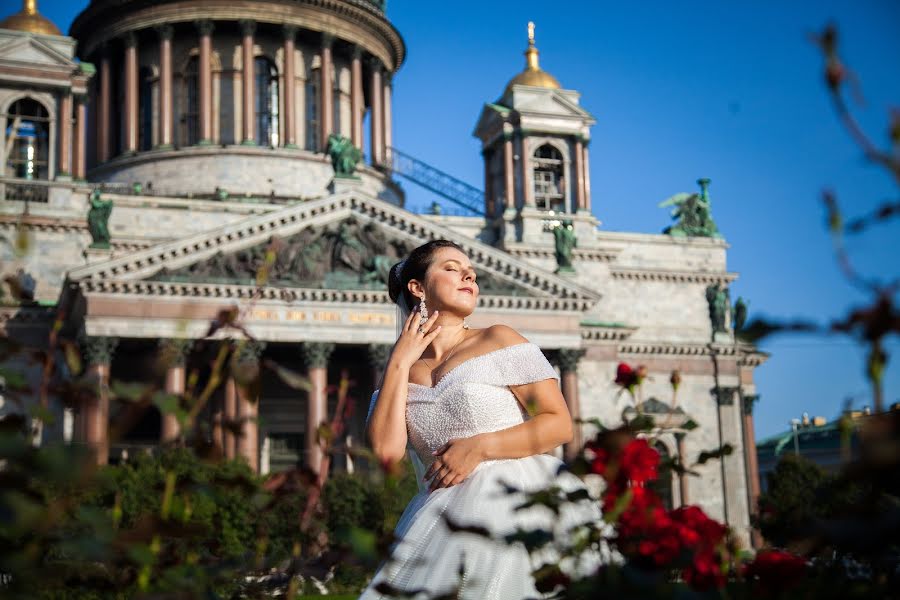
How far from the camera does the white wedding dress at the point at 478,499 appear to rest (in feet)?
16.6

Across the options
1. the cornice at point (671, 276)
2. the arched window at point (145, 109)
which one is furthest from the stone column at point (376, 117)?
the cornice at point (671, 276)

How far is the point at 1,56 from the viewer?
135 feet

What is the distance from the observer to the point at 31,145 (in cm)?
4288

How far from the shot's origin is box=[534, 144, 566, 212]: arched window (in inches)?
1832

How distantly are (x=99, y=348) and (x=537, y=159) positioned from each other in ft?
60.5

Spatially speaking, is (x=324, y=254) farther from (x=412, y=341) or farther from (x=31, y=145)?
(x=412, y=341)

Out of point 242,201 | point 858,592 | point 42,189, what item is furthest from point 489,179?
point 858,592

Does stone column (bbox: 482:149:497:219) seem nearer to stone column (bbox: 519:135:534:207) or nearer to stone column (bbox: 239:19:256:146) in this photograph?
stone column (bbox: 519:135:534:207)

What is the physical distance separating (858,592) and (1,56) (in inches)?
1667

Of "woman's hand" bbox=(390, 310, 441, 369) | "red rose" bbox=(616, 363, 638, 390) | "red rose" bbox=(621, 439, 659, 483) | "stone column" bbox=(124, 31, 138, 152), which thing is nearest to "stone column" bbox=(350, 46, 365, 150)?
"stone column" bbox=(124, 31, 138, 152)

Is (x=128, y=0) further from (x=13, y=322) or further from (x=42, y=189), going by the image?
(x=13, y=322)

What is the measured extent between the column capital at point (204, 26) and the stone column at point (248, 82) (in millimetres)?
1292

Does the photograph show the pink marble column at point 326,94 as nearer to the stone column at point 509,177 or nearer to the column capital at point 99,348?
the stone column at point 509,177

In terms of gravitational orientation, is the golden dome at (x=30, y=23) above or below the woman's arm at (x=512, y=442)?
above
